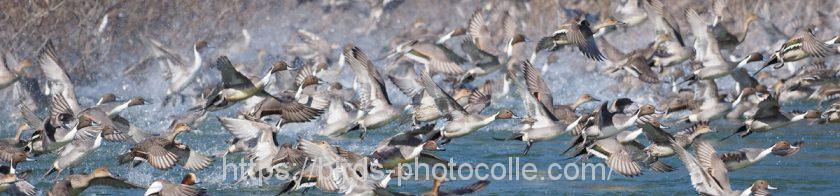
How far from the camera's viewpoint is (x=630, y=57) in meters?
15.5

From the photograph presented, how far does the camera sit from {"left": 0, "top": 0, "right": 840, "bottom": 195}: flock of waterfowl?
1050cm

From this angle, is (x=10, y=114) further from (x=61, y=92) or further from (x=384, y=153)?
(x=384, y=153)

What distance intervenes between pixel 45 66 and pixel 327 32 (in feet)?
37.0

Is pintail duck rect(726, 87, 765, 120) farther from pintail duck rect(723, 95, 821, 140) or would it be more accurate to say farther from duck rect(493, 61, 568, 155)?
duck rect(493, 61, 568, 155)

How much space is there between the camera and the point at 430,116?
524 inches

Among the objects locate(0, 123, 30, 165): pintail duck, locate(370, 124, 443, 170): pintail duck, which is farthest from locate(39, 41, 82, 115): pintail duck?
locate(370, 124, 443, 170): pintail duck

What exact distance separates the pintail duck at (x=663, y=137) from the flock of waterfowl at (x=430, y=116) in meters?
0.02

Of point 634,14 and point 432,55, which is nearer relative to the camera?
point 432,55

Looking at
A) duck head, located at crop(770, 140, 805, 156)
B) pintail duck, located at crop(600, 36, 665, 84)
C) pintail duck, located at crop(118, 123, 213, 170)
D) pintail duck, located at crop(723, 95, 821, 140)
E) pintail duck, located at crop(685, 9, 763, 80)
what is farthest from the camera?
pintail duck, located at crop(600, 36, 665, 84)

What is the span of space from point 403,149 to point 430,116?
6.94 ft

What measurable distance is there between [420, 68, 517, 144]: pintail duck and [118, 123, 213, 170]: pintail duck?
2030 millimetres

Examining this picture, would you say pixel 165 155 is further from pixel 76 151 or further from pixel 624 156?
pixel 624 156

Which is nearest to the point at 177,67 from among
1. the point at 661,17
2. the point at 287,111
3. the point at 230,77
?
the point at 230,77

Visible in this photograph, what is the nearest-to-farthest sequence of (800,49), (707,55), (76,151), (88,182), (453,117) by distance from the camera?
(88,182) < (76,151) < (453,117) < (800,49) < (707,55)
